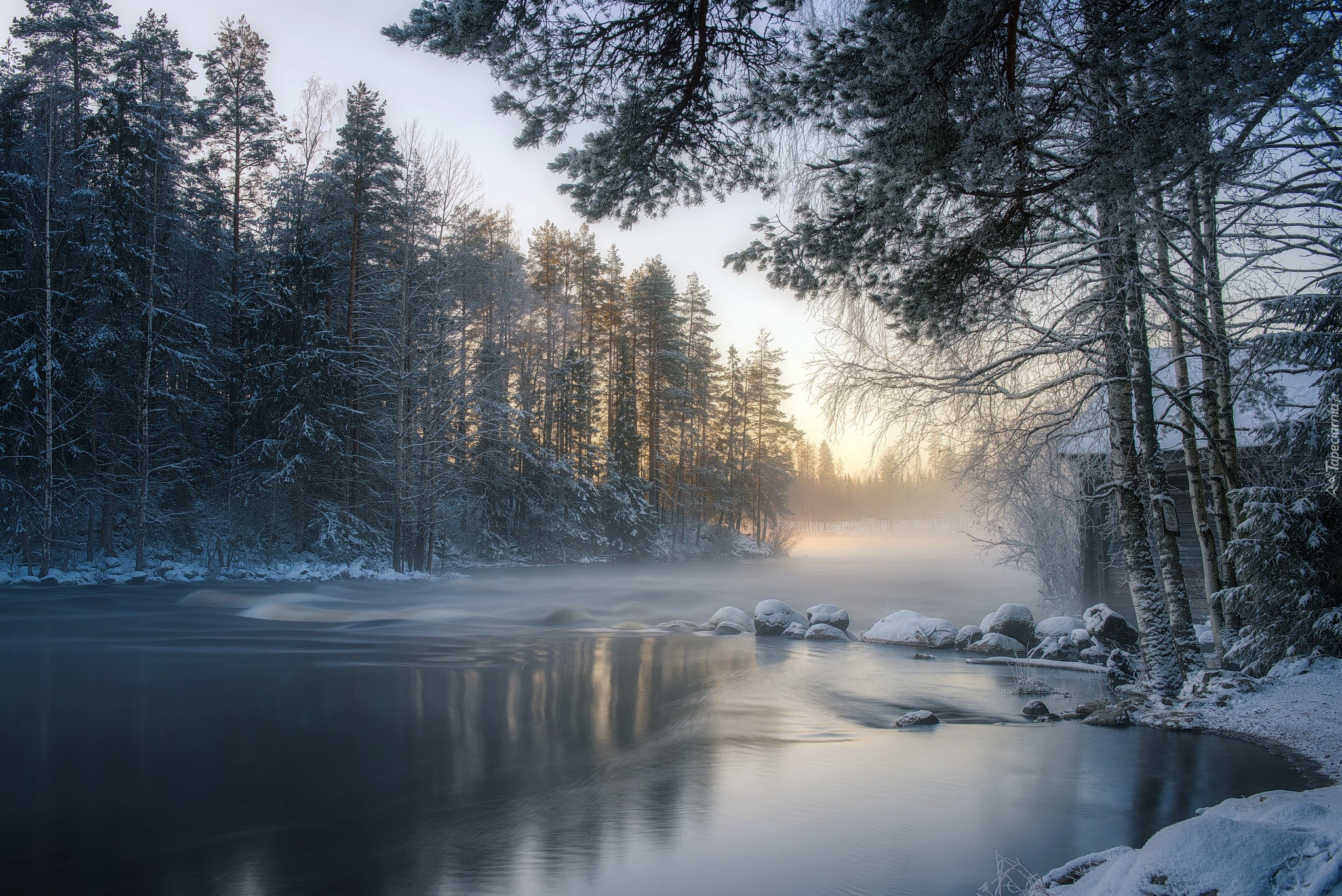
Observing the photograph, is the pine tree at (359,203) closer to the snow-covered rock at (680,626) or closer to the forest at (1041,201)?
the snow-covered rock at (680,626)

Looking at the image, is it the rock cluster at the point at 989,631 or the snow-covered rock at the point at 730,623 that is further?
the snow-covered rock at the point at 730,623

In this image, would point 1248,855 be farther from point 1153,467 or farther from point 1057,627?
point 1057,627

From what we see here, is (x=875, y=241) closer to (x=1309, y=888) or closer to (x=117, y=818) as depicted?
(x=1309, y=888)

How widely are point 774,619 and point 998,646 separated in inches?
203

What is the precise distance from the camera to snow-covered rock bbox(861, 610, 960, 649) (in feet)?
49.9

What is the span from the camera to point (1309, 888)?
2.44m

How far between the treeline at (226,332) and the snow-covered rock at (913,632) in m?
14.8

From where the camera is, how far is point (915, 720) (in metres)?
9.40

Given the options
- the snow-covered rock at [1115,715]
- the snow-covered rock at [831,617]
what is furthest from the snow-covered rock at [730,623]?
the snow-covered rock at [1115,715]

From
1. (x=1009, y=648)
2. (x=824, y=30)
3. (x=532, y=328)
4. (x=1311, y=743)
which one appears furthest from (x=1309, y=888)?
(x=532, y=328)

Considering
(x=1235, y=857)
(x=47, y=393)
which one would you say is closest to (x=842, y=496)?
(x=47, y=393)

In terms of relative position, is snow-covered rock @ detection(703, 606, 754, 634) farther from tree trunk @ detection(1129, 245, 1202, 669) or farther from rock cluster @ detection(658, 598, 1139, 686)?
tree trunk @ detection(1129, 245, 1202, 669)

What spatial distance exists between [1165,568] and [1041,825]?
14.3 feet

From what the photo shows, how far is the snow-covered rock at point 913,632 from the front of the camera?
598 inches
